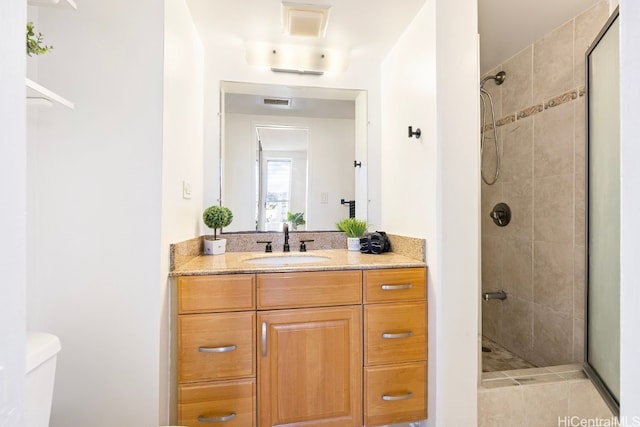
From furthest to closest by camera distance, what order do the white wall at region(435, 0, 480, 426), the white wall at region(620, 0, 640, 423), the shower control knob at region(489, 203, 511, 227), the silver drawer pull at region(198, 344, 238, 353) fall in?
the shower control knob at region(489, 203, 511, 227), the white wall at region(435, 0, 480, 426), the silver drawer pull at region(198, 344, 238, 353), the white wall at region(620, 0, 640, 423)

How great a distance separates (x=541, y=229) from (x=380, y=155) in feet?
3.97

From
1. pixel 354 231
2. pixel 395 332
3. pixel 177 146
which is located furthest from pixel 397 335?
pixel 177 146

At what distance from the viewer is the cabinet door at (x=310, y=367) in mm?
1422

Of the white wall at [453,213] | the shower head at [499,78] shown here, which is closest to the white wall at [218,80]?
the white wall at [453,213]

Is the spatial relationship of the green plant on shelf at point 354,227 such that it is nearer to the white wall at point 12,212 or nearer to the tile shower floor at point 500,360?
the tile shower floor at point 500,360

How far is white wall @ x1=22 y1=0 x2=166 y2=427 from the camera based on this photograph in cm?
126

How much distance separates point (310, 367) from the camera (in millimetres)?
1457

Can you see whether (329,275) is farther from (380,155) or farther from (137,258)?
(380,155)

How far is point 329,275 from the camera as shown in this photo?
1499 mm

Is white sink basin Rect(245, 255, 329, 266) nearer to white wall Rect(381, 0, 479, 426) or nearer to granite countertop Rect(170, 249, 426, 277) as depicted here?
granite countertop Rect(170, 249, 426, 277)

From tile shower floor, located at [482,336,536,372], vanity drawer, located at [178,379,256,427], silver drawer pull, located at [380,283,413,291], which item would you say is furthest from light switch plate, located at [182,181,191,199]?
tile shower floor, located at [482,336,536,372]

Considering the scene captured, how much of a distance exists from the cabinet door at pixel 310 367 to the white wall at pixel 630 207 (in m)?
1.15

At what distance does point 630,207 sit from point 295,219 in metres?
1.89

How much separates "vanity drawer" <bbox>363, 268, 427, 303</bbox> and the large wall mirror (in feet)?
2.48
